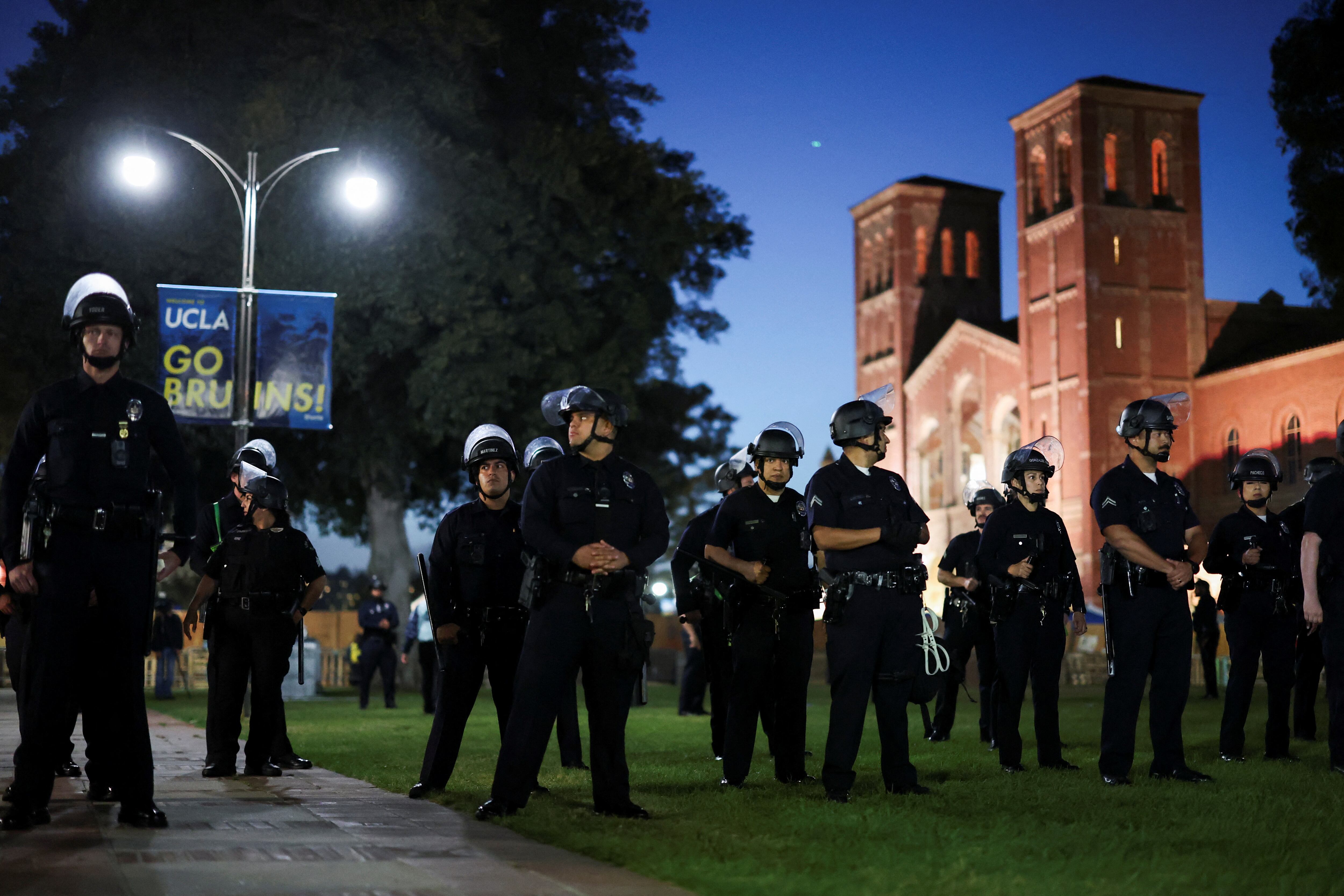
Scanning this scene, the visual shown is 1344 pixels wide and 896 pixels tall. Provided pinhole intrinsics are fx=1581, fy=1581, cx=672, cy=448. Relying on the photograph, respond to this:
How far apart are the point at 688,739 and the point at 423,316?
16238 mm

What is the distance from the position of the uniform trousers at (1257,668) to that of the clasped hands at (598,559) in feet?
18.7

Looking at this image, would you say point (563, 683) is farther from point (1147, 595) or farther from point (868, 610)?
point (1147, 595)

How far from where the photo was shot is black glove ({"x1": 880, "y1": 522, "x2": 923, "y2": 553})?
330 inches

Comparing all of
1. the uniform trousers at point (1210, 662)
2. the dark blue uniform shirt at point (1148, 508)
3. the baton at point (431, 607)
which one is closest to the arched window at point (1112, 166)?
the uniform trousers at point (1210, 662)

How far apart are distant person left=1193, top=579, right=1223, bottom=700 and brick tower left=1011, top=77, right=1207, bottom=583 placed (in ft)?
131

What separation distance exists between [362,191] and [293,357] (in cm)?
376

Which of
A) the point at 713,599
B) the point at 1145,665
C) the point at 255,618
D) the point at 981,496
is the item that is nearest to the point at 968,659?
the point at 981,496

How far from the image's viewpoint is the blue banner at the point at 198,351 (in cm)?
1730

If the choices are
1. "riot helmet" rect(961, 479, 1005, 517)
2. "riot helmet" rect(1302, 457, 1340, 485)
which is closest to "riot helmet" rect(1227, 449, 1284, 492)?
"riot helmet" rect(1302, 457, 1340, 485)

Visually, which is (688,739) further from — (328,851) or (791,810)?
(328,851)

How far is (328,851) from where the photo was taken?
20.7ft

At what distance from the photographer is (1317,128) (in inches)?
1266

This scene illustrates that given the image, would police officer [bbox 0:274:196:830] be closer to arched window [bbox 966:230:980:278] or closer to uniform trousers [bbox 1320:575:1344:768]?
uniform trousers [bbox 1320:575:1344:768]

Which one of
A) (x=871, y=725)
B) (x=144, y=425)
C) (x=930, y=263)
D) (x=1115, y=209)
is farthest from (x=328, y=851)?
(x=930, y=263)
